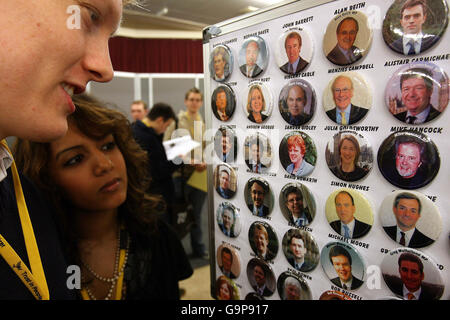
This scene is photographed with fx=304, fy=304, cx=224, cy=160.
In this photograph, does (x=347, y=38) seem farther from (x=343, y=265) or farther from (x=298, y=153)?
(x=343, y=265)

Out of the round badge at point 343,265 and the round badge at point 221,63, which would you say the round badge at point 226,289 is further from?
the round badge at point 221,63

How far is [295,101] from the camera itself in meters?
0.74

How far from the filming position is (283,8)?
741 millimetres

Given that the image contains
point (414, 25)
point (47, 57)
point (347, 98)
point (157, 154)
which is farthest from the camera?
point (157, 154)

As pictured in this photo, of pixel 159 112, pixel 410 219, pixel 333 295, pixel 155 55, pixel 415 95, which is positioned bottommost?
pixel 333 295

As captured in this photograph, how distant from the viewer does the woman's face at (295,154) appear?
2.44 feet

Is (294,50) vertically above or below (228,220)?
above

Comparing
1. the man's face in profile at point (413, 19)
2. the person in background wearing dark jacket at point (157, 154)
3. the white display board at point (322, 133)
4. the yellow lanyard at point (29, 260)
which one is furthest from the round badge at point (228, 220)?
the person in background wearing dark jacket at point (157, 154)

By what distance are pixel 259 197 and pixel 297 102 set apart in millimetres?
285

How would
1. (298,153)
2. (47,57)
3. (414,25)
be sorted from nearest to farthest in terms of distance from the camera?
(47,57), (414,25), (298,153)

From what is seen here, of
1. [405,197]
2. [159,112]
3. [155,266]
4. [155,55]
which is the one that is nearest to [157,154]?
[159,112]

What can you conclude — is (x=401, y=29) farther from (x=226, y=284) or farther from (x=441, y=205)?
(x=226, y=284)
